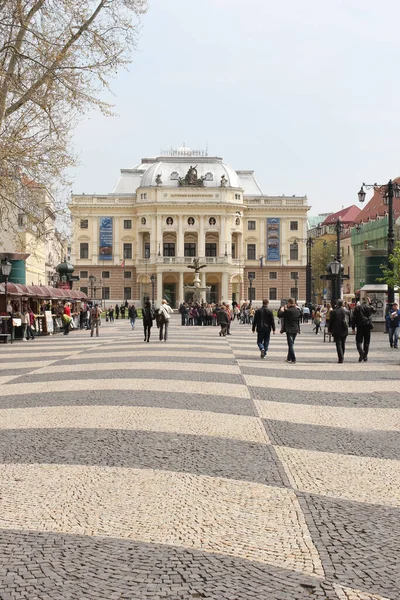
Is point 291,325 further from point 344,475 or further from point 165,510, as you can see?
point 165,510

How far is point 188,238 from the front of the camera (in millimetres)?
117812

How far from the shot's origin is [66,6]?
24.8 meters

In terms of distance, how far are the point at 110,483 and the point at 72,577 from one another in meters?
2.31

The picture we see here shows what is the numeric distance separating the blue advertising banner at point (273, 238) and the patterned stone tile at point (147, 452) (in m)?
108

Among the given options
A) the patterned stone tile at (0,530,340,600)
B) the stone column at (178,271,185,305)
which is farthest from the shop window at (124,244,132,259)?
the patterned stone tile at (0,530,340,600)

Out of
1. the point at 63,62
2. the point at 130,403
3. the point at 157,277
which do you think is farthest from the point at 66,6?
the point at 157,277

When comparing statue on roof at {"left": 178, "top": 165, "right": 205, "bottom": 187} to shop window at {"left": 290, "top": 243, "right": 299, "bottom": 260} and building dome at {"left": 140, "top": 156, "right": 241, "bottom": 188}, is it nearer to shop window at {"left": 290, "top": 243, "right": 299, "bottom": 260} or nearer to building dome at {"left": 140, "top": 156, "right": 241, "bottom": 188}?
building dome at {"left": 140, "top": 156, "right": 241, "bottom": 188}

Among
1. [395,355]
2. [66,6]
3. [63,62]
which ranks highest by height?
[66,6]

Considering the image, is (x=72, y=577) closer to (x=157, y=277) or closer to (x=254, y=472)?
(x=254, y=472)

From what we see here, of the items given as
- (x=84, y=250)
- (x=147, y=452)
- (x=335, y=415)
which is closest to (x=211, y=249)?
(x=84, y=250)

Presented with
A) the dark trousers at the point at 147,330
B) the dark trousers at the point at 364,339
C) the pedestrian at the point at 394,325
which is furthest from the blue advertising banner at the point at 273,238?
the dark trousers at the point at 364,339

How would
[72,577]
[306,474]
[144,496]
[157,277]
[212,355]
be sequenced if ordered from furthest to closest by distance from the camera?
1. [157,277]
2. [212,355]
3. [306,474]
4. [144,496]
5. [72,577]

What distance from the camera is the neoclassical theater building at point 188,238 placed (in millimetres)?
114125

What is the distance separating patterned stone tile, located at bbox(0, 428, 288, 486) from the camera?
7711 mm
